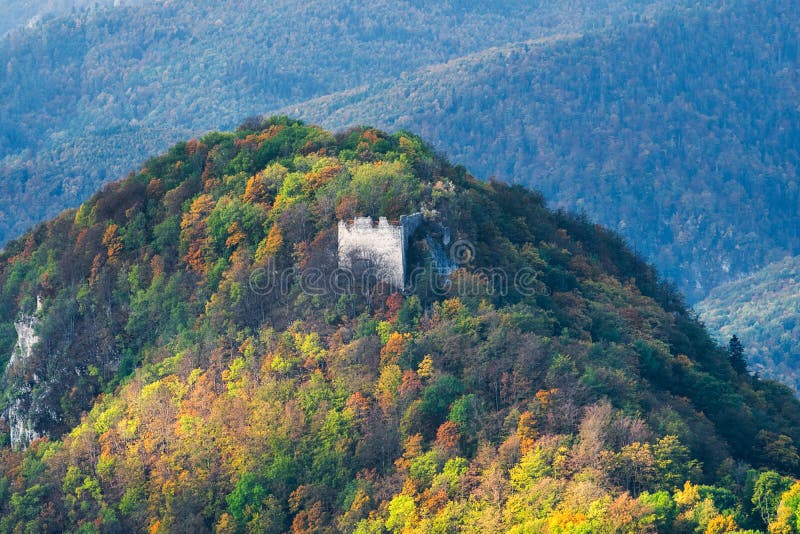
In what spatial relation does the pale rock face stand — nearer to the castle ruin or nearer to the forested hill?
the forested hill

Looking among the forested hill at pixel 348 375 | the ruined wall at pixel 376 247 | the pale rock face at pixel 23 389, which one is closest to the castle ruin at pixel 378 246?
the ruined wall at pixel 376 247

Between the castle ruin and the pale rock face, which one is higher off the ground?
the castle ruin

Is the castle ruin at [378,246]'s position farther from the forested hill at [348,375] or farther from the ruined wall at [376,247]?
the forested hill at [348,375]

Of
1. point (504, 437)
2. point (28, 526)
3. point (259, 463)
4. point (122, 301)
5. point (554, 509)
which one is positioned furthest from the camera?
point (122, 301)

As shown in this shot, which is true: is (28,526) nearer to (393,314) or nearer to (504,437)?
(393,314)

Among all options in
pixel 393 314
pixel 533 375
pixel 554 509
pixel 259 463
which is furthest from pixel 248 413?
pixel 554 509

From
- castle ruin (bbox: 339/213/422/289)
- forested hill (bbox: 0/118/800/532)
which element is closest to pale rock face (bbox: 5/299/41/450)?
forested hill (bbox: 0/118/800/532)

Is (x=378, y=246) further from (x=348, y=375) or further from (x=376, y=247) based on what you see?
(x=348, y=375)
